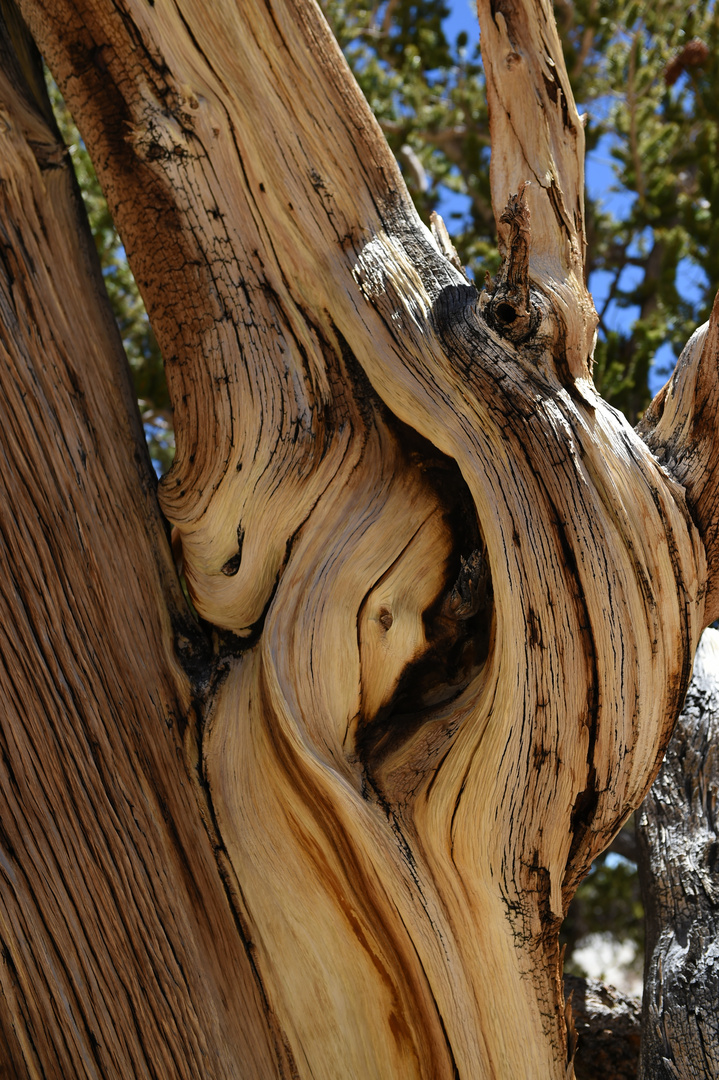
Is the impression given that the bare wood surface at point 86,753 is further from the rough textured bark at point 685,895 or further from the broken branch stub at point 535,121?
the broken branch stub at point 535,121

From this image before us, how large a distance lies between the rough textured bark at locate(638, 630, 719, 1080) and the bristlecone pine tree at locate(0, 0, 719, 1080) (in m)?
0.16

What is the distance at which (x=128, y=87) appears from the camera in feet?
4.34

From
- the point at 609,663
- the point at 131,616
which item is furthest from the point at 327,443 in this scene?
the point at 609,663

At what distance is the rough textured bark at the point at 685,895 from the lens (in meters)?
1.18

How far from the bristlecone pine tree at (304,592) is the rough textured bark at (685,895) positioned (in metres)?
0.16

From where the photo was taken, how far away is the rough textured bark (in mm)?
1183

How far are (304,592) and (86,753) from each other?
366 mm

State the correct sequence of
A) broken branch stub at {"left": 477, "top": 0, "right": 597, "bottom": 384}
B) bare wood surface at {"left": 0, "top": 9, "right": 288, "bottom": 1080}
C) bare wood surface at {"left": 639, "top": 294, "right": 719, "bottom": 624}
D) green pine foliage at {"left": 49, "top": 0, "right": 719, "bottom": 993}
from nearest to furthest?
bare wood surface at {"left": 0, "top": 9, "right": 288, "bottom": 1080}, bare wood surface at {"left": 639, "top": 294, "right": 719, "bottom": 624}, broken branch stub at {"left": 477, "top": 0, "right": 597, "bottom": 384}, green pine foliage at {"left": 49, "top": 0, "right": 719, "bottom": 993}

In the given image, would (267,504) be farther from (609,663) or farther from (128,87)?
(128,87)

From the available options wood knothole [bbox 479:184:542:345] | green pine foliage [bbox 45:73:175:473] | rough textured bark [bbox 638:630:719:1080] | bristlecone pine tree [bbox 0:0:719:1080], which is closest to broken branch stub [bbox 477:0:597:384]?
bristlecone pine tree [bbox 0:0:719:1080]

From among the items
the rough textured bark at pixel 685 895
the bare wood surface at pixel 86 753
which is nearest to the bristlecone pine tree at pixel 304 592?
the bare wood surface at pixel 86 753

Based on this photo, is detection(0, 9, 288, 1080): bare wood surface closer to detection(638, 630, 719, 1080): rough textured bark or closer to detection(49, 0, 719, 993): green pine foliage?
detection(638, 630, 719, 1080): rough textured bark

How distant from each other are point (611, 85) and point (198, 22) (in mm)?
2434

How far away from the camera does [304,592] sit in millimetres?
1189
